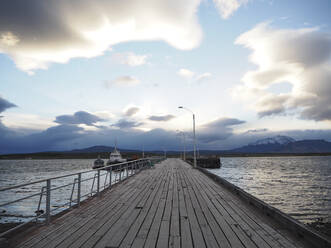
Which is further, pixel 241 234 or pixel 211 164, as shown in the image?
pixel 211 164

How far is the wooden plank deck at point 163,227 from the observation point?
14.6 feet

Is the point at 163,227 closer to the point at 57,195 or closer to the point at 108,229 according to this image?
the point at 108,229

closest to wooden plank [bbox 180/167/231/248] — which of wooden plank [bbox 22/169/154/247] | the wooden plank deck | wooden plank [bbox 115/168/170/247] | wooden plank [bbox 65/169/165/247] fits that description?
the wooden plank deck

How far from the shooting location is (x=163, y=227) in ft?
17.5

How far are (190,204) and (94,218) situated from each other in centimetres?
302

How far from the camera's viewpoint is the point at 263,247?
4.23 metres

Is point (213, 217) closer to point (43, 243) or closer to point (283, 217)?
point (283, 217)

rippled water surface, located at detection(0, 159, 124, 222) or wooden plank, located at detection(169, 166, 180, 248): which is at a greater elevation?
wooden plank, located at detection(169, 166, 180, 248)

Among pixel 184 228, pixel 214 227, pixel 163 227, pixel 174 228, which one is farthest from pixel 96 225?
pixel 214 227

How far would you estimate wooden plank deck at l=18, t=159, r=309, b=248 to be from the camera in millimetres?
4453

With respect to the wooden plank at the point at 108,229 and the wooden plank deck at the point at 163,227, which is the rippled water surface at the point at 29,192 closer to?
the wooden plank deck at the point at 163,227

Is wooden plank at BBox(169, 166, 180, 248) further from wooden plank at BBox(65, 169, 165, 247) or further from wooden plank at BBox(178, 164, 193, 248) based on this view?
wooden plank at BBox(65, 169, 165, 247)

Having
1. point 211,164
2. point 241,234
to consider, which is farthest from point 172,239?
point 211,164

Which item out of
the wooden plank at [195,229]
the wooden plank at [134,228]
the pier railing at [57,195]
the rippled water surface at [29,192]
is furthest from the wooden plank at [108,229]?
the rippled water surface at [29,192]
